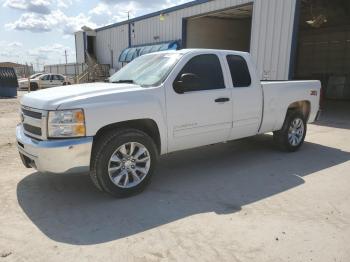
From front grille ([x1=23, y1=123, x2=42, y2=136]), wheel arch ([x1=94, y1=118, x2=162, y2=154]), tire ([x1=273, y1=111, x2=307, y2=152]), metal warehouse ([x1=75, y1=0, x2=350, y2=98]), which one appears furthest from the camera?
metal warehouse ([x1=75, y1=0, x2=350, y2=98])

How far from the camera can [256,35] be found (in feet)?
43.7

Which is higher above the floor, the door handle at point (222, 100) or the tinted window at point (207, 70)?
the tinted window at point (207, 70)

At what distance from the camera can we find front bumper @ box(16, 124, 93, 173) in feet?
12.8

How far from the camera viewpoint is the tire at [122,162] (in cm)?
416

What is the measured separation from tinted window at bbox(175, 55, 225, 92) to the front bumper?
185 centimetres

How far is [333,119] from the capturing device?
1204 cm

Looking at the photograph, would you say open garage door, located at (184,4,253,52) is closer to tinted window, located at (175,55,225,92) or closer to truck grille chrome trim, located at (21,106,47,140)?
tinted window, located at (175,55,225,92)

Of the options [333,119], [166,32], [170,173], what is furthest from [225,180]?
[166,32]

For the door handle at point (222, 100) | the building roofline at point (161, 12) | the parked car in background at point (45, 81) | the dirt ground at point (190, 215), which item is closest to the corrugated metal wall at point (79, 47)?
the building roofline at point (161, 12)

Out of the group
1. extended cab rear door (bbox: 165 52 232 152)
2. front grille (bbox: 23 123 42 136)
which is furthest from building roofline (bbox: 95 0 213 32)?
front grille (bbox: 23 123 42 136)

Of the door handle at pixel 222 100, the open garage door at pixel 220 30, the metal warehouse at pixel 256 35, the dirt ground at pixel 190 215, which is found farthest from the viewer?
the open garage door at pixel 220 30

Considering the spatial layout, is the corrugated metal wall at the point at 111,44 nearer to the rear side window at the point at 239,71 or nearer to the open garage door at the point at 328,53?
the open garage door at the point at 328,53

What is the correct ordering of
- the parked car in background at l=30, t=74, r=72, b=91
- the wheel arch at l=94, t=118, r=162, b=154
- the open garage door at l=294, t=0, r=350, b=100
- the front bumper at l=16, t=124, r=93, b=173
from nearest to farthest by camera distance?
the front bumper at l=16, t=124, r=93, b=173
the wheel arch at l=94, t=118, r=162, b=154
the open garage door at l=294, t=0, r=350, b=100
the parked car in background at l=30, t=74, r=72, b=91

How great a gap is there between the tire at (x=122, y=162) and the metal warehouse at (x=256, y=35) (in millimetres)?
9143
